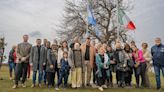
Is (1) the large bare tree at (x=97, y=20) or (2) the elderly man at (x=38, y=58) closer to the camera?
(2) the elderly man at (x=38, y=58)

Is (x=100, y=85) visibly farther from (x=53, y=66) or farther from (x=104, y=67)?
(x=53, y=66)

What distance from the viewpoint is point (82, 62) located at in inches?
566

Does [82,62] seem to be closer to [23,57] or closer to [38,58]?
[38,58]

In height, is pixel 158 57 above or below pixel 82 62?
above

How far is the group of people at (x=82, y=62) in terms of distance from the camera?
14031 mm

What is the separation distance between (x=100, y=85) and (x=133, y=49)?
8.26 ft

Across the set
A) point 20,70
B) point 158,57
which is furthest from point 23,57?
point 158,57

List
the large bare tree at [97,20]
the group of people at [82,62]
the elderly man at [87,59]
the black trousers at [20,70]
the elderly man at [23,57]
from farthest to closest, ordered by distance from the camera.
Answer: the large bare tree at [97,20] → the elderly man at [87,59] → the group of people at [82,62] → the elderly man at [23,57] → the black trousers at [20,70]

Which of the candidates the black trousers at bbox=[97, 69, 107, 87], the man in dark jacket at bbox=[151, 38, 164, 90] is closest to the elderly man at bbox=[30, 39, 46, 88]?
the black trousers at bbox=[97, 69, 107, 87]

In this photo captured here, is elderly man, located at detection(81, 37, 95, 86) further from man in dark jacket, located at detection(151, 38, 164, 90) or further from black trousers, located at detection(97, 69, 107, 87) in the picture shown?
man in dark jacket, located at detection(151, 38, 164, 90)

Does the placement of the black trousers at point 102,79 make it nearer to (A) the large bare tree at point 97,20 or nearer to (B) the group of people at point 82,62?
(B) the group of people at point 82,62

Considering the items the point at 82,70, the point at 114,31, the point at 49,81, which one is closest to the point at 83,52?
the point at 82,70

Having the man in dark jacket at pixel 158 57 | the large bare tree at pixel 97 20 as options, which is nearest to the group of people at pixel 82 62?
the man in dark jacket at pixel 158 57

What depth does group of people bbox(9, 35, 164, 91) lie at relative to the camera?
1403cm
